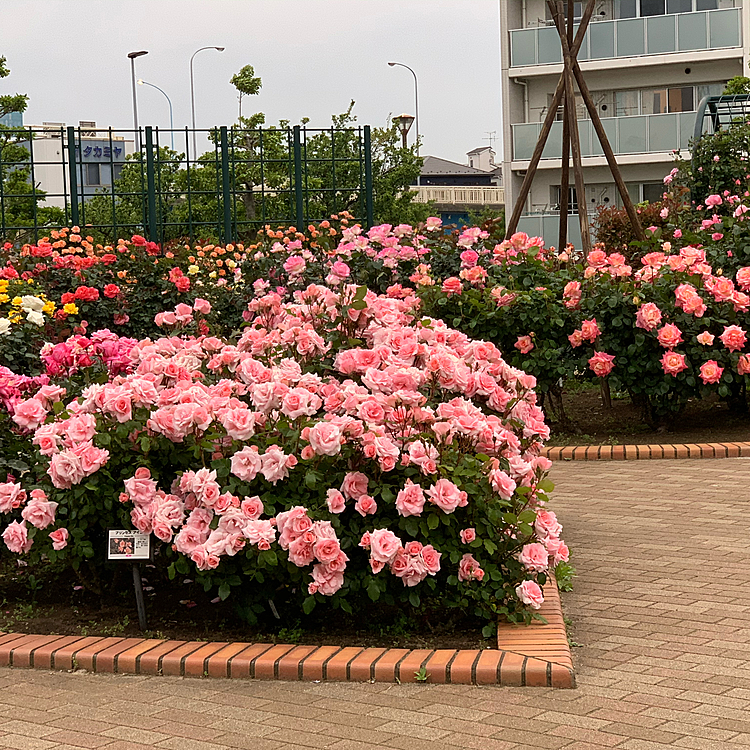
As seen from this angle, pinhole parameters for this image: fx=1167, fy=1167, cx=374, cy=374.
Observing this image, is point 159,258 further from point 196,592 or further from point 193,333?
point 196,592

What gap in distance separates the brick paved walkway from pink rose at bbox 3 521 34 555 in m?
0.52

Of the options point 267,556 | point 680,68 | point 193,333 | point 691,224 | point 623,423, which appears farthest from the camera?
point 680,68

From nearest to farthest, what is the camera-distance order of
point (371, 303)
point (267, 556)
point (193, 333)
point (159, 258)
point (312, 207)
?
1. point (267, 556)
2. point (371, 303)
3. point (193, 333)
4. point (159, 258)
5. point (312, 207)

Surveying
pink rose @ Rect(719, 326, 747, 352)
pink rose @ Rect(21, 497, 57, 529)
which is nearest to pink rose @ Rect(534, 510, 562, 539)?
pink rose @ Rect(21, 497, 57, 529)

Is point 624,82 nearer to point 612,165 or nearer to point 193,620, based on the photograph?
point 612,165

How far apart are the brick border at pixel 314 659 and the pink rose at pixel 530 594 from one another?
9 cm

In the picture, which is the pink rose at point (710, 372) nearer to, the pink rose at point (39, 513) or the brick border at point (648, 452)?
the brick border at point (648, 452)

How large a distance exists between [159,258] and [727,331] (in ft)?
17.1

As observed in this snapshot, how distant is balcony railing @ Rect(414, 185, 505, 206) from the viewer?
7956 cm

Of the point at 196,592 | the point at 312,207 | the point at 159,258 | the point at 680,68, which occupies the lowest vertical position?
the point at 196,592

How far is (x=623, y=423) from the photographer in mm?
9875

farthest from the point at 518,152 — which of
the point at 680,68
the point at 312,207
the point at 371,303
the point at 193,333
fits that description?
the point at 371,303

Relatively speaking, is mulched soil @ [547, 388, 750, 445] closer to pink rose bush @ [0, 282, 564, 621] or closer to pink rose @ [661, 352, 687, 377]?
pink rose @ [661, 352, 687, 377]

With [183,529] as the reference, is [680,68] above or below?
above
